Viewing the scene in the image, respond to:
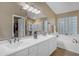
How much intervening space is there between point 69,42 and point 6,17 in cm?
139

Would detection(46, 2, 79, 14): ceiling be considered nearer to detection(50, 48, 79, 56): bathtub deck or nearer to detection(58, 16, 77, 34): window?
detection(58, 16, 77, 34): window

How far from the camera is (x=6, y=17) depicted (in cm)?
191

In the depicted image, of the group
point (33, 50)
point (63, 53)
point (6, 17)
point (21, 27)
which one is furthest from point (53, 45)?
point (6, 17)

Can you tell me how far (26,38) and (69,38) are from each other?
3.10 ft

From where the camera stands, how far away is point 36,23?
2.21 m

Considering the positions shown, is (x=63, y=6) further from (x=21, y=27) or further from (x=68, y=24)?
(x=21, y=27)

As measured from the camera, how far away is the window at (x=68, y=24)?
2.05 metres

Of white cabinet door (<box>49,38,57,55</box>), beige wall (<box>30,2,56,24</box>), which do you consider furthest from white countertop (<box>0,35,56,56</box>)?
beige wall (<box>30,2,56,24</box>)

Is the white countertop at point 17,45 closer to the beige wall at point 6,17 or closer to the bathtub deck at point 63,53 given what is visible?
the beige wall at point 6,17

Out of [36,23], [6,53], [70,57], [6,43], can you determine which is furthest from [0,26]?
[70,57]

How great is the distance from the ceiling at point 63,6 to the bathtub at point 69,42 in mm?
527

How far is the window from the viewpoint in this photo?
6.72 ft

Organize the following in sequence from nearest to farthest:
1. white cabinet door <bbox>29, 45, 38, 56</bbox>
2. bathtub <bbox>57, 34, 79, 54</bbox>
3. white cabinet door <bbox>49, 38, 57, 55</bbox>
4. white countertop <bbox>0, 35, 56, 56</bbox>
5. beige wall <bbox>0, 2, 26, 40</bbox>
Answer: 1. white countertop <bbox>0, 35, 56, 56</bbox>
2. beige wall <bbox>0, 2, 26, 40</bbox>
3. white cabinet door <bbox>29, 45, 38, 56</bbox>
4. bathtub <bbox>57, 34, 79, 54</bbox>
5. white cabinet door <bbox>49, 38, 57, 55</bbox>

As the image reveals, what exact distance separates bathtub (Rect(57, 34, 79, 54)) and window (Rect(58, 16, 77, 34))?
107 millimetres
